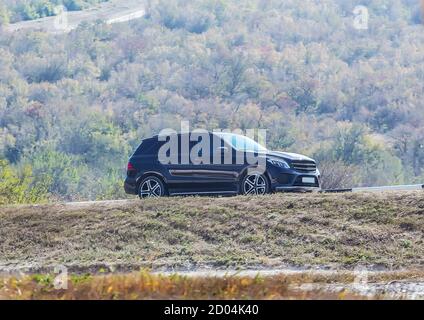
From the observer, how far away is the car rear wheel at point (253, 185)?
2334cm

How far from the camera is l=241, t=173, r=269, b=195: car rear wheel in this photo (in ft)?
76.6

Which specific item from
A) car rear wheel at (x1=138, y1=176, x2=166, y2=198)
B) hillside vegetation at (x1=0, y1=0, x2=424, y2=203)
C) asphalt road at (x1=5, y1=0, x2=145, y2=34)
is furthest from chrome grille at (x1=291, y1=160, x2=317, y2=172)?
asphalt road at (x1=5, y1=0, x2=145, y2=34)

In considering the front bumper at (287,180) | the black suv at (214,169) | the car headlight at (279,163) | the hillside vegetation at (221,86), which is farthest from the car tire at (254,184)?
the hillside vegetation at (221,86)

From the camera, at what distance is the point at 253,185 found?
2344 cm

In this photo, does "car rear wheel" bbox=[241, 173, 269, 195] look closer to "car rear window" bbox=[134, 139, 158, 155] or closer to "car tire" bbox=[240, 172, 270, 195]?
"car tire" bbox=[240, 172, 270, 195]

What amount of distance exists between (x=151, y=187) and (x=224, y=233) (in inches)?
148

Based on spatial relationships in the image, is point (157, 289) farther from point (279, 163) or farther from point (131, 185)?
point (131, 185)

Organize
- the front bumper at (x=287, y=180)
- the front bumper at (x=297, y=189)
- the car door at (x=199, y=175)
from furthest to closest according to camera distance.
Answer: the car door at (x=199, y=175) < the front bumper at (x=297, y=189) < the front bumper at (x=287, y=180)

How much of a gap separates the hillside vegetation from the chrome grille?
2939 cm

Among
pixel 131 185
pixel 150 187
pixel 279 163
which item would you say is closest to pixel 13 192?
pixel 131 185

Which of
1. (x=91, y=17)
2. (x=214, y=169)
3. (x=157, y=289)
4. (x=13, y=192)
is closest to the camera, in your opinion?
(x=157, y=289)

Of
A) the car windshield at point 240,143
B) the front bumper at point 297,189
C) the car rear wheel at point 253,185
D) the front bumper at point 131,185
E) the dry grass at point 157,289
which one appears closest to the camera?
the dry grass at point 157,289

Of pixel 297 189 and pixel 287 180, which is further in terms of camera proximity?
pixel 297 189

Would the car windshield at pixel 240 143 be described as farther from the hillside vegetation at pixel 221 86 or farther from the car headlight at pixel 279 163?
the hillside vegetation at pixel 221 86
